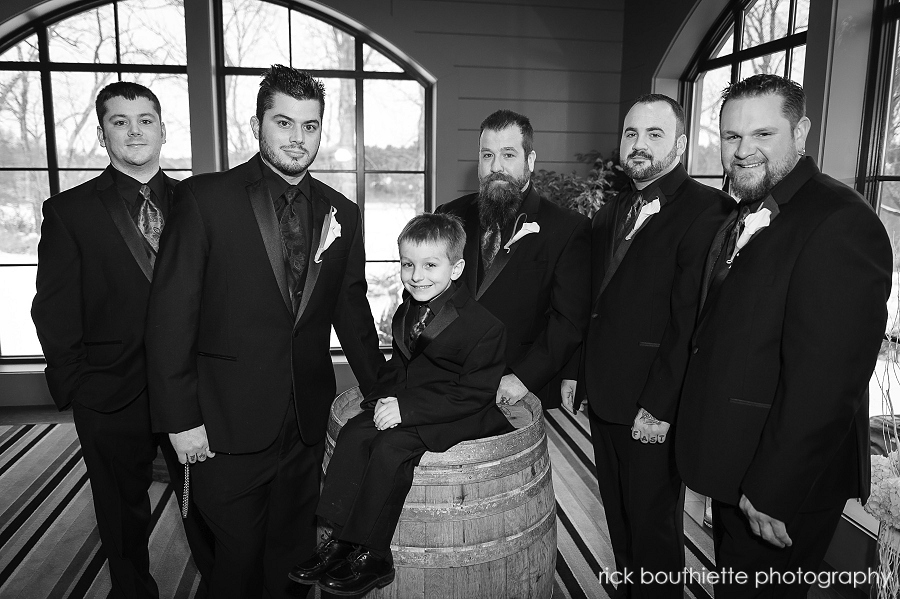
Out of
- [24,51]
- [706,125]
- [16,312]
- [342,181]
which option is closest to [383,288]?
[342,181]

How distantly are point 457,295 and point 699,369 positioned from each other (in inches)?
29.7

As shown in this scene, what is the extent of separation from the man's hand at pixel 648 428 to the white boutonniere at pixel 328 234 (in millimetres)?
1140

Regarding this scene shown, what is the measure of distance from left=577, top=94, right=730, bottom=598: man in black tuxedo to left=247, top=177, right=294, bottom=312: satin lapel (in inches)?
42.3

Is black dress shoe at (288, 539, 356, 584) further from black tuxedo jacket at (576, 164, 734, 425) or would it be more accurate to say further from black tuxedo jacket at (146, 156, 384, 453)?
black tuxedo jacket at (576, 164, 734, 425)

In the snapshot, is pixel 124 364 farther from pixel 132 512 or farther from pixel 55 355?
pixel 132 512

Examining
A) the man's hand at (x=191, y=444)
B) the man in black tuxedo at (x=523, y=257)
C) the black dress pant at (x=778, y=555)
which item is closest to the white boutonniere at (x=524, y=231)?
the man in black tuxedo at (x=523, y=257)

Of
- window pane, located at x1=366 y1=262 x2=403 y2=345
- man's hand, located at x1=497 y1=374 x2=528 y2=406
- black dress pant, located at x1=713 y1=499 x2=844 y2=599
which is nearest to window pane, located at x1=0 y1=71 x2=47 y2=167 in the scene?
window pane, located at x1=366 y1=262 x2=403 y2=345

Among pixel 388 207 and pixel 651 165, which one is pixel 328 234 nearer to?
pixel 651 165

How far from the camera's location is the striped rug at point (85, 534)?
2771mm

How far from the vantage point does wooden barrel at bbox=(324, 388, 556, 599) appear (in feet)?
5.89

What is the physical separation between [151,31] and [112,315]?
3.82 meters

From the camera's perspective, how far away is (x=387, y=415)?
1932mm

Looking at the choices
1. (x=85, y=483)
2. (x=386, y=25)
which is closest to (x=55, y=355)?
(x=85, y=483)

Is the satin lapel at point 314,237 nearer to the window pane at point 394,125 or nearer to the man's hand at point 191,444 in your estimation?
the man's hand at point 191,444
